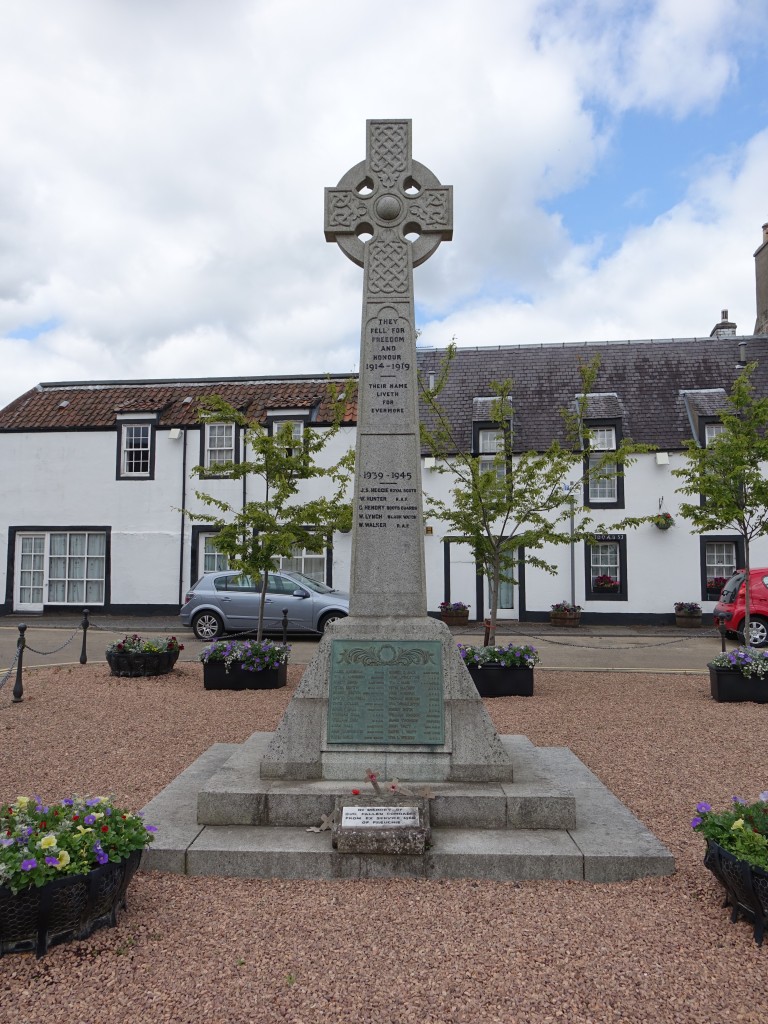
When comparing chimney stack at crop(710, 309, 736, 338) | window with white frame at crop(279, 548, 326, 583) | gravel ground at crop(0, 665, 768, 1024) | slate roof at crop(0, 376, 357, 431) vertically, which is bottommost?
gravel ground at crop(0, 665, 768, 1024)

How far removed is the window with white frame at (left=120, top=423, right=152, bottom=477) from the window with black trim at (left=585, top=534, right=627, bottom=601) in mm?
13800

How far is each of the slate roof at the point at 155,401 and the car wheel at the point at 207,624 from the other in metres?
7.88

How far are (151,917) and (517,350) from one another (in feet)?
78.3

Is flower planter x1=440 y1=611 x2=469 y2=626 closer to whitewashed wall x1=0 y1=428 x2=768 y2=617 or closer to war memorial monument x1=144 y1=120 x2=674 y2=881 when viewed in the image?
whitewashed wall x1=0 y1=428 x2=768 y2=617

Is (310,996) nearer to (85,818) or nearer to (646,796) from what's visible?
(85,818)

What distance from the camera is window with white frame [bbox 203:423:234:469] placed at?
2364 centimetres

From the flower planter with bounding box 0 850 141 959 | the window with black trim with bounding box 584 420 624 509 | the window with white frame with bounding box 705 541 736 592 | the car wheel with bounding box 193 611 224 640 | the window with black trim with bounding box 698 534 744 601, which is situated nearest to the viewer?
the flower planter with bounding box 0 850 141 959

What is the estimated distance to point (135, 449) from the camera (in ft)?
78.6

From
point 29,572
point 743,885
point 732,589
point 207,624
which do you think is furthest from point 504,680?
point 29,572

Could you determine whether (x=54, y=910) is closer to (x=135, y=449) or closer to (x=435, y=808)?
(x=435, y=808)

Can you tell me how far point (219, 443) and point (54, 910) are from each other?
21108 millimetres

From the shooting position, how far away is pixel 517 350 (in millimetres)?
25688

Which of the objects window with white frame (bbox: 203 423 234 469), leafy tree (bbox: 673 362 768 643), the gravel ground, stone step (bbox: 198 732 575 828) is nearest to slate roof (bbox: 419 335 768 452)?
window with white frame (bbox: 203 423 234 469)

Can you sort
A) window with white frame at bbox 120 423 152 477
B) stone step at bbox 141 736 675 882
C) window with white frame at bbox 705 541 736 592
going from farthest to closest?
window with white frame at bbox 120 423 152 477 < window with white frame at bbox 705 541 736 592 < stone step at bbox 141 736 675 882
